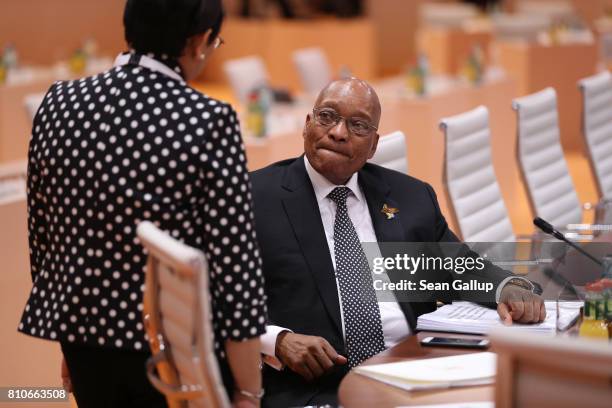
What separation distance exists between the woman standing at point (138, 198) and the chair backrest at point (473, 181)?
6.05 ft

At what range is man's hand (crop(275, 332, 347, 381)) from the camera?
2486 millimetres

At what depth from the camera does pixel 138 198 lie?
1.96 metres

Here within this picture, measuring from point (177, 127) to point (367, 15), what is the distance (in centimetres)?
1145

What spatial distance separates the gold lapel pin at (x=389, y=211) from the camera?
2.80 meters

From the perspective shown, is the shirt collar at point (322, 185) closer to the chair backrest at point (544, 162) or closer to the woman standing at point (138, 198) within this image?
the woman standing at point (138, 198)

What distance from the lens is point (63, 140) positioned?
204cm

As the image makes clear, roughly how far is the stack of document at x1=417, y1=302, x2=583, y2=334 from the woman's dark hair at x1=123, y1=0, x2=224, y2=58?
36.3 inches

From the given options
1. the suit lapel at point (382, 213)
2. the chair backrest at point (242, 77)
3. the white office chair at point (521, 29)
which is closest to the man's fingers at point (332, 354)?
the suit lapel at point (382, 213)

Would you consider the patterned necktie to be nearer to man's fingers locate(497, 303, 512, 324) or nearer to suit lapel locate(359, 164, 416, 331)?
suit lapel locate(359, 164, 416, 331)

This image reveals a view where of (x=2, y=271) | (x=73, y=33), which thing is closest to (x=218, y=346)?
(x=2, y=271)

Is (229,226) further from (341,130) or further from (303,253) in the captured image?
(341,130)

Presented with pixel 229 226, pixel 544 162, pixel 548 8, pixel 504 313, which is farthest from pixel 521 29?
pixel 229 226

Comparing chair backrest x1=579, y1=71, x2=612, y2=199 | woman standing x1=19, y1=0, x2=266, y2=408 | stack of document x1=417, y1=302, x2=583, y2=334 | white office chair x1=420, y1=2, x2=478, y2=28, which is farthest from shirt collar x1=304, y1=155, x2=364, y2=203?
white office chair x1=420, y1=2, x2=478, y2=28

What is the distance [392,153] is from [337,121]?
0.68 metres
